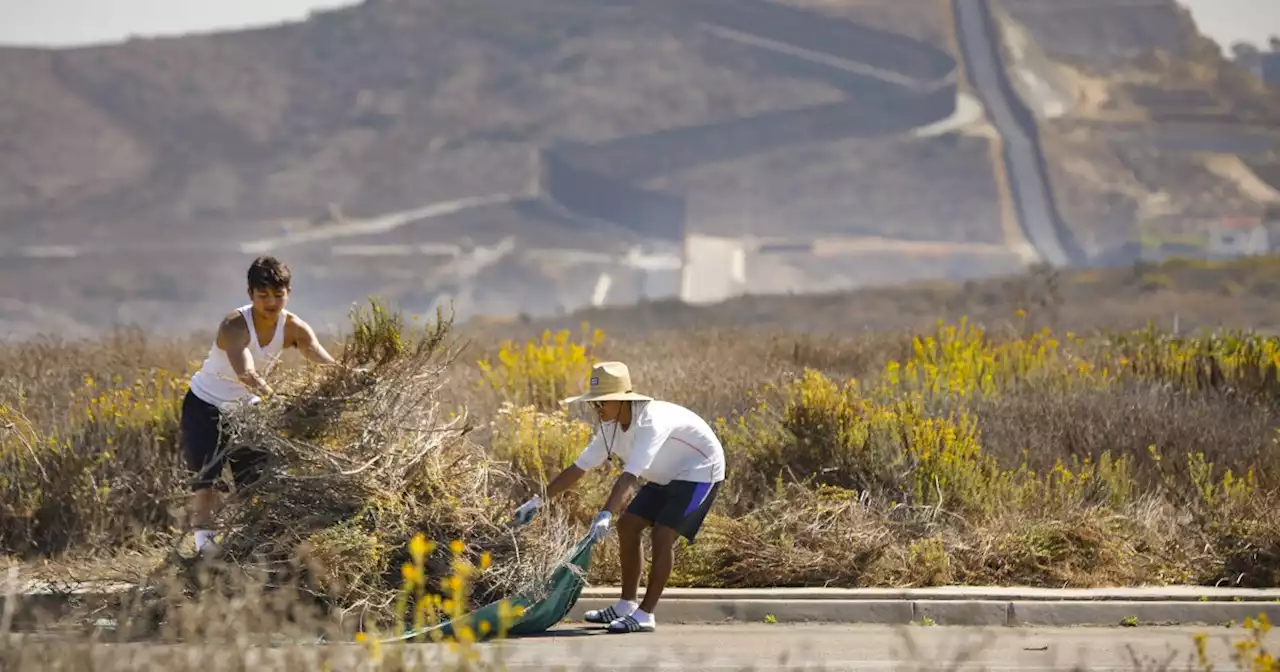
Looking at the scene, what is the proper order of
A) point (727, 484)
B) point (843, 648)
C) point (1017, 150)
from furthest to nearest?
1. point (1017, 150)
2. point (727, 484)
3. point (843, 648)

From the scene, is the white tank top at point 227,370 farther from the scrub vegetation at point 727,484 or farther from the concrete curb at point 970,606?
the concrete curb at point 970,606

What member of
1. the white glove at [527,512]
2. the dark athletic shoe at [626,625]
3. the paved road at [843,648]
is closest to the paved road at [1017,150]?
the paved road at [843,648]

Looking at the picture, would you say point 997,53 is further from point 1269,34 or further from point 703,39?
point 1269,34

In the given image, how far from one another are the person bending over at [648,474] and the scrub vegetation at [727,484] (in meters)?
0.42

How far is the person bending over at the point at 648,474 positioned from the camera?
908cm

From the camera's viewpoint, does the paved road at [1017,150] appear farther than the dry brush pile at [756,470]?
Yes

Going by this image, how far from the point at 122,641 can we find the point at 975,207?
107146mm

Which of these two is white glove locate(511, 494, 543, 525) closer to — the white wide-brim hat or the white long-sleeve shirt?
the white long-sleeve shirt

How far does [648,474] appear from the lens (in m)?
9.27

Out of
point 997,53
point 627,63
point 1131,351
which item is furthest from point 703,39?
point 1131,351

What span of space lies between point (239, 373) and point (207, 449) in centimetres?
55

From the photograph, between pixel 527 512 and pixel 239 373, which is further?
pixel 239 373

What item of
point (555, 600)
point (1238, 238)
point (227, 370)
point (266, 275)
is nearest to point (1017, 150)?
point (1238, 238)

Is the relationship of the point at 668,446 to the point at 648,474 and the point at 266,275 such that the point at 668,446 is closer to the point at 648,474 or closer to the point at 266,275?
the point at 648,474
